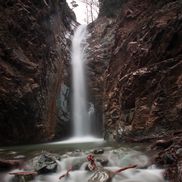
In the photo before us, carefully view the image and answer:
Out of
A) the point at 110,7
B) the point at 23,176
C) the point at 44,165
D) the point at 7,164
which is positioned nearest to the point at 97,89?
the point at 110,7

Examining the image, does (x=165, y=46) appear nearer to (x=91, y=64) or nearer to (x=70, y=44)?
(x=91, y=64)

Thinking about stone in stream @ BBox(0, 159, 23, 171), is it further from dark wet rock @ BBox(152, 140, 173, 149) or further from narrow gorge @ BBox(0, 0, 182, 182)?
dark wet rock @ BBox(152, 140, 173, 149)

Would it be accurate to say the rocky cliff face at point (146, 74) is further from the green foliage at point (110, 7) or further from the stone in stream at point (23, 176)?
the green foliage at point (110, 7)

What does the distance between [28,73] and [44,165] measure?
9.69 metres

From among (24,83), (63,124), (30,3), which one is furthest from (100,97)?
(30,3)

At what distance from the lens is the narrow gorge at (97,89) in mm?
10875

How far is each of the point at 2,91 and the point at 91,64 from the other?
10050 mm

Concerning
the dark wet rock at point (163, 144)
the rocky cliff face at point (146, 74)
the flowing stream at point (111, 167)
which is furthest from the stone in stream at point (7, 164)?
the rocky cliff face at point (146, 74)

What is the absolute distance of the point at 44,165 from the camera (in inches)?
374

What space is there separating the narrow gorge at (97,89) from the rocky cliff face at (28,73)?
6 cm

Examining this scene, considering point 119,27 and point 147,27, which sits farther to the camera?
point 119,27

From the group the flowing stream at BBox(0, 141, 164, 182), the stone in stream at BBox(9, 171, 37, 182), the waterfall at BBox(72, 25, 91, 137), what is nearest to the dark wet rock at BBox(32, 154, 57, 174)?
the flowing stream at BBox(0, 141, 164, 182)

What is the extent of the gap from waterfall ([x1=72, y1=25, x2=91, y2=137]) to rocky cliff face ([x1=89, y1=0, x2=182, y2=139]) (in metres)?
3.03

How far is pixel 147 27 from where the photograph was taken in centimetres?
1711
